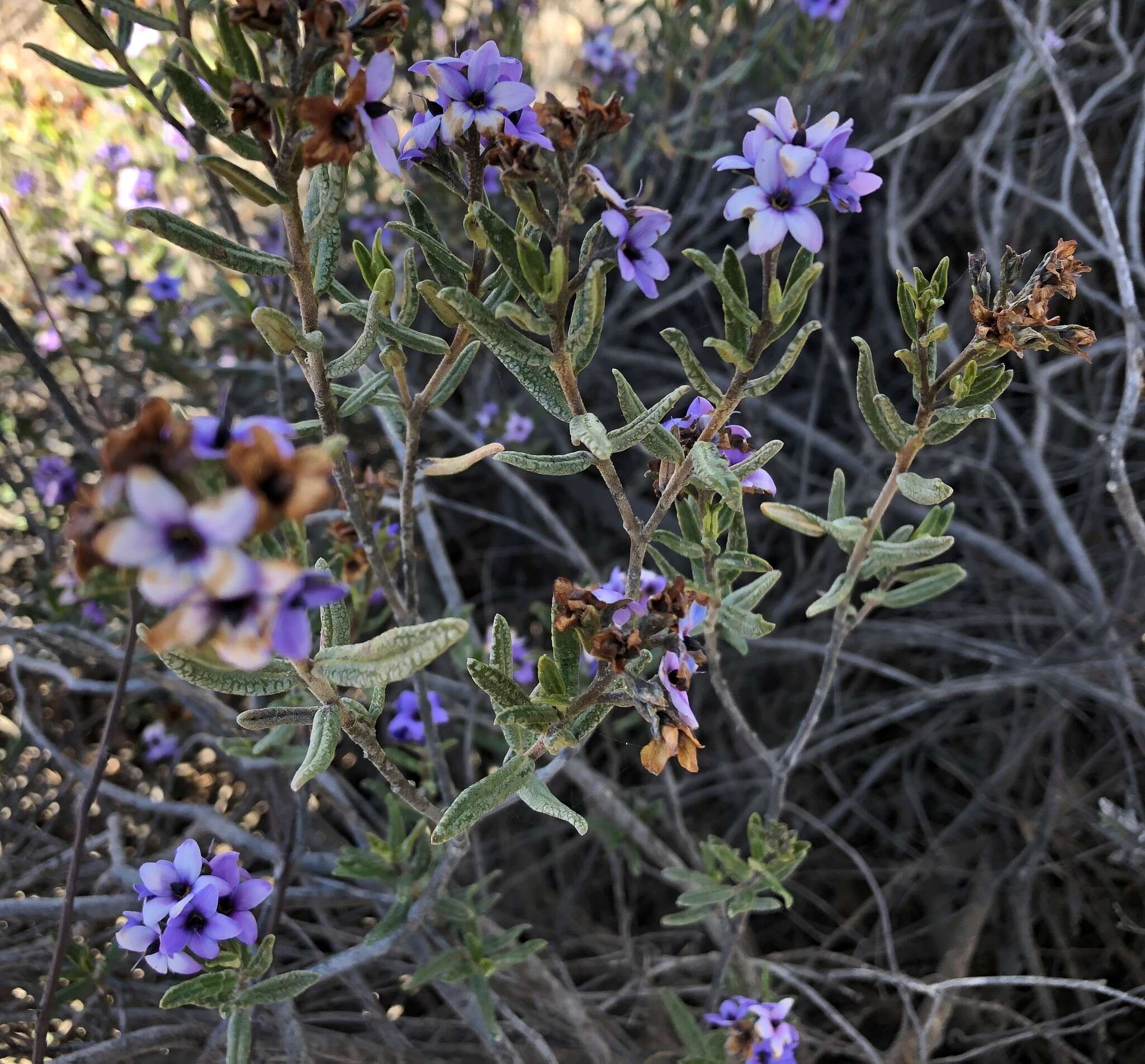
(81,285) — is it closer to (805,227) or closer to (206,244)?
(206,244)

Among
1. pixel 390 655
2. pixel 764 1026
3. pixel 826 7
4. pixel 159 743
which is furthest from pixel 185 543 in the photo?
pixel 826 7

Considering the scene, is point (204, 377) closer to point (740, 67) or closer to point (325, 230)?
point (740, 67)

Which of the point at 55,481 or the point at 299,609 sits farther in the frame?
the point at 55,481

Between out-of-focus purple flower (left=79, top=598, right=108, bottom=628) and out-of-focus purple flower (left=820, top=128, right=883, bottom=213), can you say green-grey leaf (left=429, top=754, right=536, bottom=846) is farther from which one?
out-of-focus purple flower (left=79, top=598, right=108, bottom=628)

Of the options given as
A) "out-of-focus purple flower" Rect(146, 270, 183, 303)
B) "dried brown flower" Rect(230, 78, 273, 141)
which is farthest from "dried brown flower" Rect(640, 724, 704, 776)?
"out-of-focus purple flower" Rect(146, 270, 183, 303)

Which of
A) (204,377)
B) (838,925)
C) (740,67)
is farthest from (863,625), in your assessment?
(204,377)

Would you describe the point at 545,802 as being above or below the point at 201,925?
above
